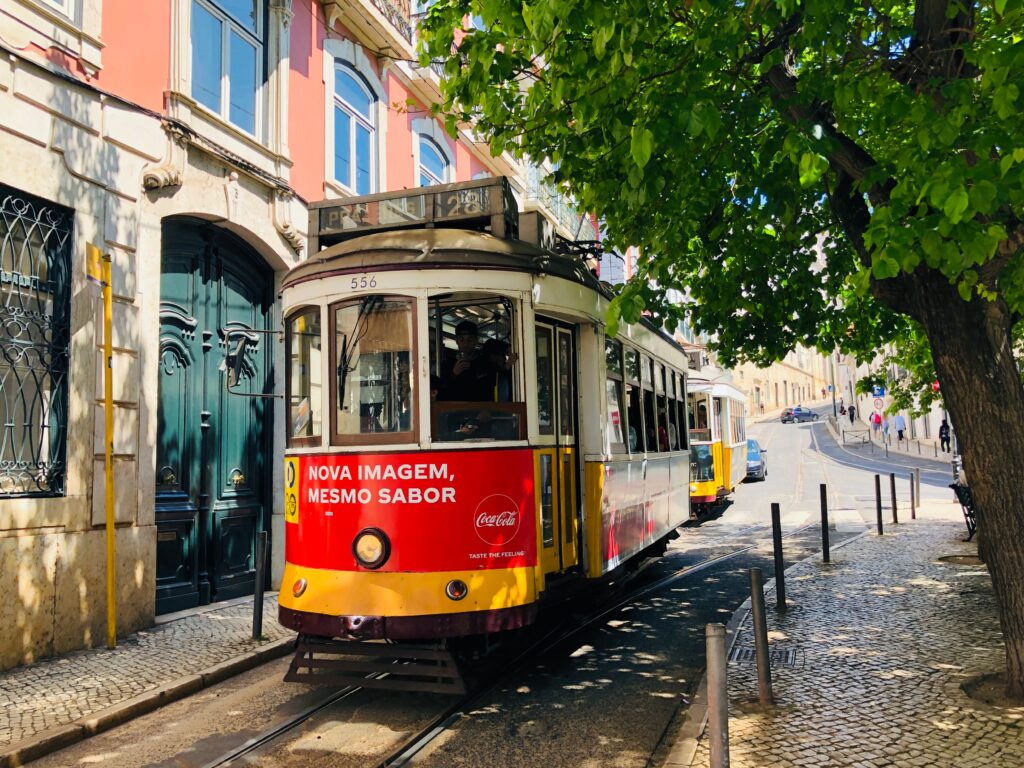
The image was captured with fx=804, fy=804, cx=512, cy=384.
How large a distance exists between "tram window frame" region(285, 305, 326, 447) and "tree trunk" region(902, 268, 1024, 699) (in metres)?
4.14

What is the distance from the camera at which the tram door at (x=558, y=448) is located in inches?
236

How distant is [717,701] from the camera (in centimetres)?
343

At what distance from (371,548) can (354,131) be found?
9.44 meters

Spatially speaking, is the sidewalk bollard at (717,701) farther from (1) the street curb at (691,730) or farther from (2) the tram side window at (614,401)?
(2) the tram side window at (614,401)

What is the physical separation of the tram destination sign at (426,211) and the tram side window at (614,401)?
5.02ft

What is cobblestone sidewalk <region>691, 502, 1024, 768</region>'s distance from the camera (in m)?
4.41

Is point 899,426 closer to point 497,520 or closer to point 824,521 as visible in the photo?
point 824,521

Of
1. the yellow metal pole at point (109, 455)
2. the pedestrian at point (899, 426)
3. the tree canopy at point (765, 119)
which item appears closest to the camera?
the tree canopy at point (765, 119)

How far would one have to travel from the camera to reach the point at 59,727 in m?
5.20

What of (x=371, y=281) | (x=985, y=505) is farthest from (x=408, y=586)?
(x=985, y=505)

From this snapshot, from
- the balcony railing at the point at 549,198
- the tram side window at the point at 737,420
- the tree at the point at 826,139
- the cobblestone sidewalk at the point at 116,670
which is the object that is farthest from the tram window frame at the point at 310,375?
the tram side window at the point at 737,420

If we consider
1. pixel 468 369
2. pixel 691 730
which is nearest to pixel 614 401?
pixel 468 369

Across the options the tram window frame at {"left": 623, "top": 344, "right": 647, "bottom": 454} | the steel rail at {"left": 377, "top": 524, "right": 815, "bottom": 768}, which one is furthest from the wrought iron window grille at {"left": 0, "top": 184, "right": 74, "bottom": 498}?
the tram window frame at {"left": 623, "top": 344, "right": 647, "bottom": 454}

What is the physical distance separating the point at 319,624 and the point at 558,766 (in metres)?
1.80
